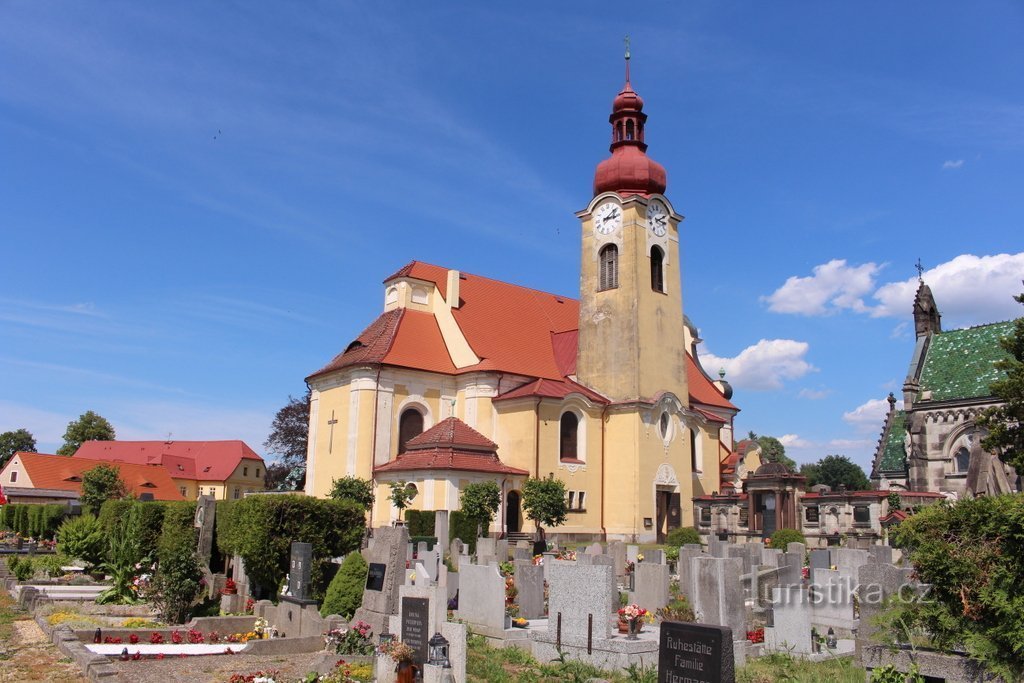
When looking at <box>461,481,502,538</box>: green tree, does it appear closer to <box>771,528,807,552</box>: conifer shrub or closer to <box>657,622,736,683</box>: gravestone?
<box>771,528,807,552</box>: conifer shrub

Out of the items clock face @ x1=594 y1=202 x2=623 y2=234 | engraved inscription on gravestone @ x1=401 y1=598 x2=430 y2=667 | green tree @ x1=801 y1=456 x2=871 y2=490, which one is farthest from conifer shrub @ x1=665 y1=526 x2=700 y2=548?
green tree @ x1=801 y1=456 x2=871 y2=490

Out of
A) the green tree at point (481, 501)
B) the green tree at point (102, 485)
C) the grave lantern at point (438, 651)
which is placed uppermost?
the green tree at point (102, 485)

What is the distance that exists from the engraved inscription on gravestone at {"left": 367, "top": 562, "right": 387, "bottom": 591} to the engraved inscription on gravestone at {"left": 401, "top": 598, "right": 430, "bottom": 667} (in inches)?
120

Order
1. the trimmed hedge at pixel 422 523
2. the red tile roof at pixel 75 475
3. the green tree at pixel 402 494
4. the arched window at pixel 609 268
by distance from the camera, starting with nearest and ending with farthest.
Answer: the trimmed hedge at pixel 422 523 < the green tree at pixel 402 494 < the arched window at pixel 609 268 < the red tile roof at pixel 75 475

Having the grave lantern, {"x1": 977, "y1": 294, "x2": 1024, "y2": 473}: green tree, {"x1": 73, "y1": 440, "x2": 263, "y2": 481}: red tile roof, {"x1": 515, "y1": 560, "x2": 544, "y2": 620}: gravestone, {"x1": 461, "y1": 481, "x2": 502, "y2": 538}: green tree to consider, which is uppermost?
{"x1": 73, "y1": 440, "x2": 263, "y2": 481}: red tile roof

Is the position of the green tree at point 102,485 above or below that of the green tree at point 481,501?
above

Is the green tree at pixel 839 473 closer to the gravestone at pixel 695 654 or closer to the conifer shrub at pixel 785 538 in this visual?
the conifer shrub at pixel 785 538

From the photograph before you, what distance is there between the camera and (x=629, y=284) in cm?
3825

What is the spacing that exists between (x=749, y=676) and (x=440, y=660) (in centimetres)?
380

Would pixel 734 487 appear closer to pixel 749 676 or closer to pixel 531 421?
pixel 531 421

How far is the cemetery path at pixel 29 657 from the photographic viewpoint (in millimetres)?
10664

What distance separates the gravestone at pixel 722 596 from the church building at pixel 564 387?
20991mm

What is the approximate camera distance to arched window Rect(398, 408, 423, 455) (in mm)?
37031

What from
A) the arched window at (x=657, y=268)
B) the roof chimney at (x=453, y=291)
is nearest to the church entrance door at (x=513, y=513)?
the roof chimney at (x=453, y=291)
